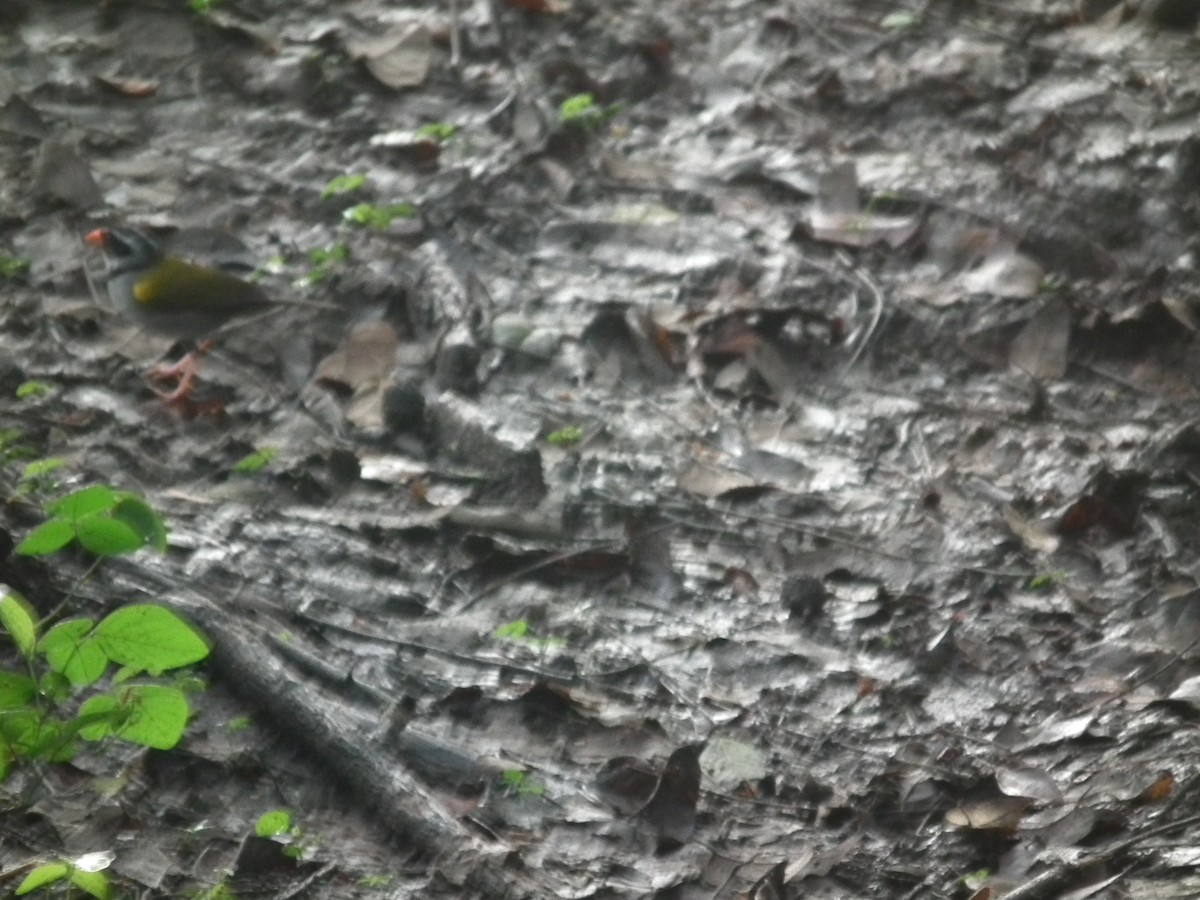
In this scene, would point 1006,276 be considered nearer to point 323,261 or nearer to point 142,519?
point 323,261

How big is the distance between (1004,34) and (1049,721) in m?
2.55

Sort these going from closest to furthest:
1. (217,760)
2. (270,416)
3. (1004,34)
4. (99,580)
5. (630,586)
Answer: (217,760)
(99,580)
(630,586)
(270,416)
(1004,34)

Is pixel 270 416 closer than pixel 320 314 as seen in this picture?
Yes

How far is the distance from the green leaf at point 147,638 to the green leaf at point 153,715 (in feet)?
0.13

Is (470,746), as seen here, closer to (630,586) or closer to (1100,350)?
(630,586)

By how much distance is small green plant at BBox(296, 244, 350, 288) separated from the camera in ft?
11.2

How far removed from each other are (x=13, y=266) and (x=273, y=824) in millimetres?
2398

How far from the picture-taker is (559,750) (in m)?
2.13

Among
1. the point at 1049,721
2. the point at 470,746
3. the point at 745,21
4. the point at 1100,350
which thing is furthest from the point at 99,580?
the point at 745,21

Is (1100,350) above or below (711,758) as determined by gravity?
above

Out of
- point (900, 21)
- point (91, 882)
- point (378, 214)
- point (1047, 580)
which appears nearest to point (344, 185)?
point (378, 214)

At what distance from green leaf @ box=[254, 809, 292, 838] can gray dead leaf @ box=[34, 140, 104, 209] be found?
260 centimetres

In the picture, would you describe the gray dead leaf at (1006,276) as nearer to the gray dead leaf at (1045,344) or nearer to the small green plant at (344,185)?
the gray dead leaf at (1045,344)

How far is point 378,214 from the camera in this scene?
3.62m
